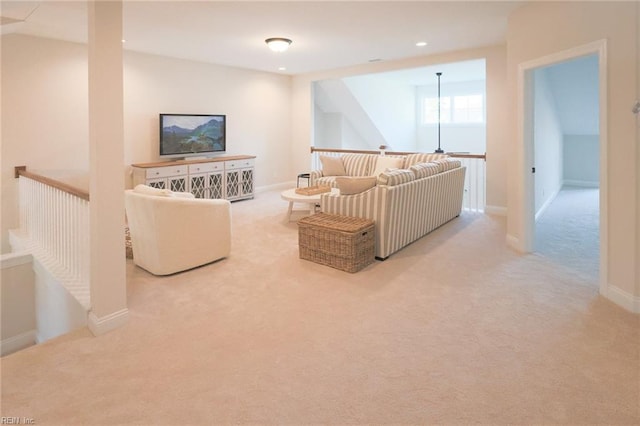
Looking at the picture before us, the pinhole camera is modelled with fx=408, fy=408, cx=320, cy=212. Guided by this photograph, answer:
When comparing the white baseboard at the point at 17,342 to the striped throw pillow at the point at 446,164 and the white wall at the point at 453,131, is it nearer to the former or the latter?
the striped throw pillow at the point at 446,164

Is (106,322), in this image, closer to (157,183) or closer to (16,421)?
(16,421)

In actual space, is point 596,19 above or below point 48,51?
below

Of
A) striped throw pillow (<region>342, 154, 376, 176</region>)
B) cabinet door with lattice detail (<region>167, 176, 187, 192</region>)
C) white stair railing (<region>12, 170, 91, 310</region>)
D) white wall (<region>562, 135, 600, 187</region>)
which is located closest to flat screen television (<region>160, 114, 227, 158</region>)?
cabinet door with lattice detail (<region>167, 176, 187, 192</region>)

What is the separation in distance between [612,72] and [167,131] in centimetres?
596

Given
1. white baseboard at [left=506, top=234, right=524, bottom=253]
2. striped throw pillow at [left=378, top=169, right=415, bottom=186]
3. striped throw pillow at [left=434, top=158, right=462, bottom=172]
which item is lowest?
white baseboard at [left=506, top=234, right=524, bottom=253]

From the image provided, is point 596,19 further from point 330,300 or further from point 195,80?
point 195,80

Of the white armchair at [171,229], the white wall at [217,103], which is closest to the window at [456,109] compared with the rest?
the white wall at [217,103]

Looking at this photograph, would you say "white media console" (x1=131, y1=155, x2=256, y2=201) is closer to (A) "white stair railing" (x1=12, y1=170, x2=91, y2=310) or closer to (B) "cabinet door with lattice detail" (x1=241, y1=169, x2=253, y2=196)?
(B) "cabinet door with lattice detail" (x1=241, y1=169, x2=253, y2=196)

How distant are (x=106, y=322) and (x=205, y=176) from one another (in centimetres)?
447

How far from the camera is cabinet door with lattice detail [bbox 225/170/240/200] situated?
7.41 meters

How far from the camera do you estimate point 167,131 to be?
6.71m

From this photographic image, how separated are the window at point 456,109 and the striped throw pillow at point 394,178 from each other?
7.02 m

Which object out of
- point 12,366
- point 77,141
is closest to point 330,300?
point 12,366

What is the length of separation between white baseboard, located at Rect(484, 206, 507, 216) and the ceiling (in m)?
2.46
